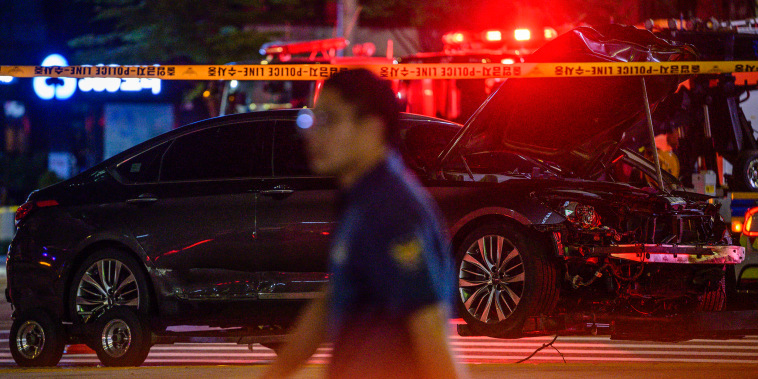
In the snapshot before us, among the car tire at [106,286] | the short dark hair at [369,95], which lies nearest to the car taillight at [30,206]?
the car tire at [106,286]

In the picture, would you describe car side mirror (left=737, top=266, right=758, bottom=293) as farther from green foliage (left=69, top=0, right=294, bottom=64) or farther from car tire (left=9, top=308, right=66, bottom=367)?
green foliage (left=69, top=0, right=294, bottom=64)

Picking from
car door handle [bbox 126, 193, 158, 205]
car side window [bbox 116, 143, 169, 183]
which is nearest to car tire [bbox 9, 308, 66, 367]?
car door handle [bbox 126, 193, 158, 205]

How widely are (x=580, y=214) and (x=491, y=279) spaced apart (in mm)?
772

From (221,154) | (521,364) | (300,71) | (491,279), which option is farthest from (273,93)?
(521,364)

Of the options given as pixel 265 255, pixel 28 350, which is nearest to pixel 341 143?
pixel 265 255

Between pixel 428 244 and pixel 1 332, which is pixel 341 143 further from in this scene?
pixel 1 332

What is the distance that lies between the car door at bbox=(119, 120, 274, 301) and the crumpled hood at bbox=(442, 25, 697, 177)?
1.51 meters

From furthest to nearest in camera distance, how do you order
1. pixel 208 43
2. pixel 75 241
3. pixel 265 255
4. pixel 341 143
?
pixel 208 43, pixel 75 241, pixel 265 255, pixel 341 143

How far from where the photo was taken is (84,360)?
816cm

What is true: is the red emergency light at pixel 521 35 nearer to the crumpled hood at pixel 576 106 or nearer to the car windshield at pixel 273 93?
the car windshield at pixel 273 93

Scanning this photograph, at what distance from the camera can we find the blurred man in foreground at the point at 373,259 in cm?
283

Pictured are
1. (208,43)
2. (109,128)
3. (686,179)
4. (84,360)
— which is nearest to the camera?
(84,360)

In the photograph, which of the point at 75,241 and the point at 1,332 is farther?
the point at 1,332

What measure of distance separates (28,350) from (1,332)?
2.58 meters
